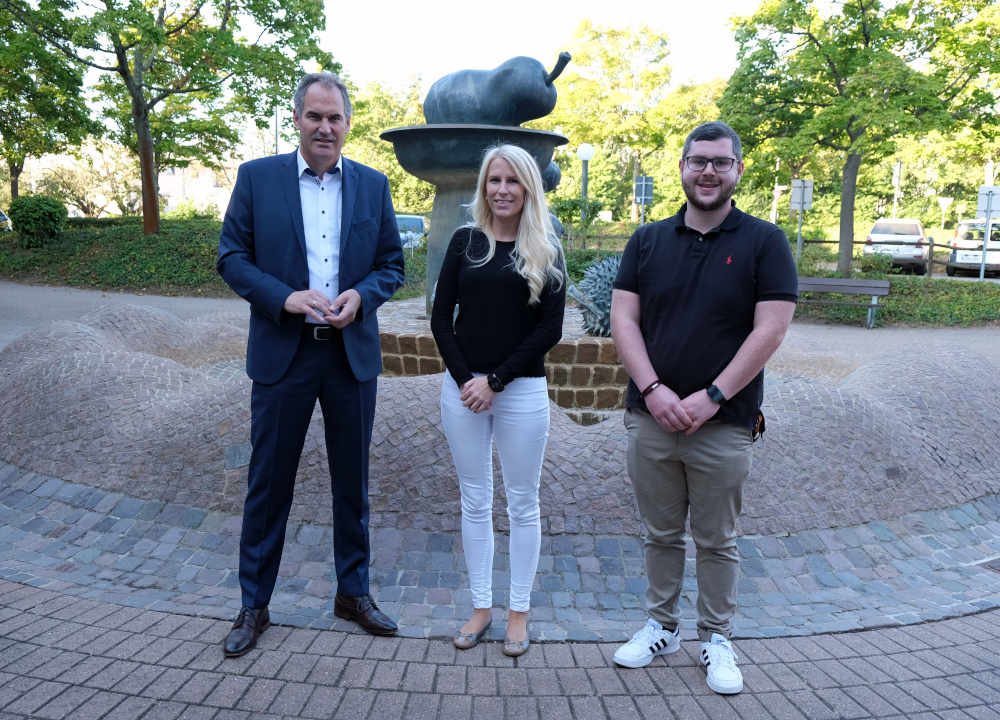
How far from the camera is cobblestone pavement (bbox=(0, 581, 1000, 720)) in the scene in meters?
2.69

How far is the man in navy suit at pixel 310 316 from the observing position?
10.0 ft

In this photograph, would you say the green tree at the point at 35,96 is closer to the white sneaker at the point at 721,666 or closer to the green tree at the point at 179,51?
the green tree at the point at 179,51

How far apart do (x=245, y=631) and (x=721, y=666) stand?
1.89 metres

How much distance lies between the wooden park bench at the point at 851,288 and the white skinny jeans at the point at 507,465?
A: 13.8 meters

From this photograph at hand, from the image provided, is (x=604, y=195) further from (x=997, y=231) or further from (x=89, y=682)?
(x=89, y=682)

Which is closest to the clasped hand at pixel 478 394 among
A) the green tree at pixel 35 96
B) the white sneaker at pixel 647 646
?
the white sneaker at pixel 647 646

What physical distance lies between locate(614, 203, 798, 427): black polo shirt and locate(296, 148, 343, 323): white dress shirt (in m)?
1.29

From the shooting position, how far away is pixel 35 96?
67.3 feet

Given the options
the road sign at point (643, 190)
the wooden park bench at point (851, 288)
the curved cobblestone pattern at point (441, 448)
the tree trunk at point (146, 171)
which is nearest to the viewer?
the curved cobblestone pattern at point (441, 448)

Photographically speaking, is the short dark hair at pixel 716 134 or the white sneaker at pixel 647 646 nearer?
the short dark hair at pixel 716 134

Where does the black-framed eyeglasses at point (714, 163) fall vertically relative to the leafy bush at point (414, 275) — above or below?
above

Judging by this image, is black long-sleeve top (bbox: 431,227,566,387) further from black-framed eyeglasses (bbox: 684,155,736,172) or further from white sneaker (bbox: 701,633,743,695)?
white sneaker (bbox: 701,633,743,695)

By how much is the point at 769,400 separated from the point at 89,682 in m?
4.19

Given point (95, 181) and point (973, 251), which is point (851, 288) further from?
point (95, 181)
